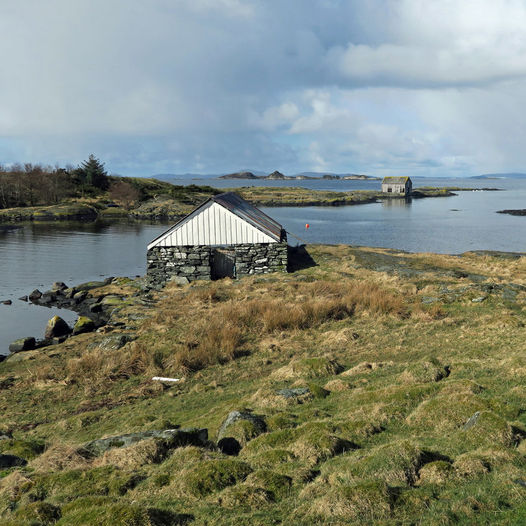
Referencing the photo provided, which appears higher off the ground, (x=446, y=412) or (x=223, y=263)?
(x=223, y=263)

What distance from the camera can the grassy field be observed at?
19.2 feet

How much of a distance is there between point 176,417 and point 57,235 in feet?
193

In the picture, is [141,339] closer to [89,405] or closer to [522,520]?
[89,405]

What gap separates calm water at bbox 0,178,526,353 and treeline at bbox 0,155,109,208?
976 inches

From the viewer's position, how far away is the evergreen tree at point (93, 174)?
110 meters

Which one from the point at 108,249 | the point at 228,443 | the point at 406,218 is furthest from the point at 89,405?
the point at 406,218

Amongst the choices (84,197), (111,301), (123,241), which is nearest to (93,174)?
(84,197)

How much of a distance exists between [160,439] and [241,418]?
1642mm

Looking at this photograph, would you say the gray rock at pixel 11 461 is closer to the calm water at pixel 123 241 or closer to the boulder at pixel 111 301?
the calm water at pixel 123 241

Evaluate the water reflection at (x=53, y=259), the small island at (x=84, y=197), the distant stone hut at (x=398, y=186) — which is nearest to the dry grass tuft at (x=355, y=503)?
the water reflection at (x=53, y=259)

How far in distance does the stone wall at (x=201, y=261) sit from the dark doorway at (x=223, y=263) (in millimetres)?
969

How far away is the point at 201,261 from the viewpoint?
28344 millimetres

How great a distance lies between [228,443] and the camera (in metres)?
8.50

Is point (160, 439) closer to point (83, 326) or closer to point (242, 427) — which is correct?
point (242, 427)
